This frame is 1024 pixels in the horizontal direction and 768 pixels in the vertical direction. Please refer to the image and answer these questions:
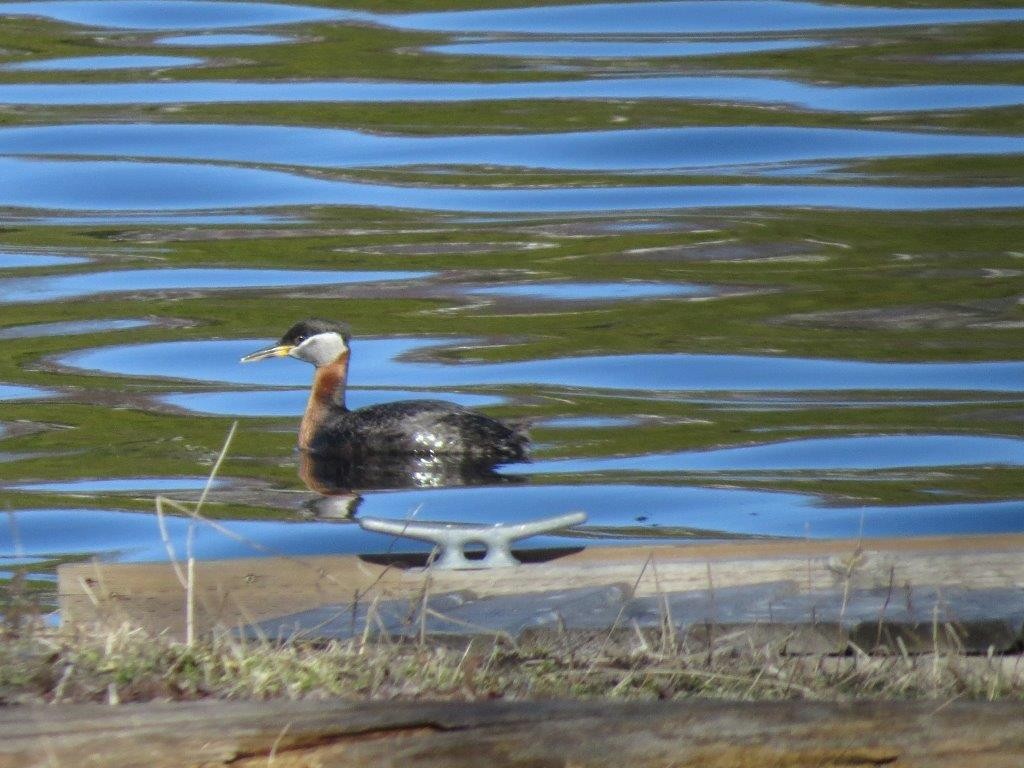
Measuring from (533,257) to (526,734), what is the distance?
37.3ft

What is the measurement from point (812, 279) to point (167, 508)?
6022 mm

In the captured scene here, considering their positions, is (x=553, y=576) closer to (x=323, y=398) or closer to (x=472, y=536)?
(x=472, y=536)

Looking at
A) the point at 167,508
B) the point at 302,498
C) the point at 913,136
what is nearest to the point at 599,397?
the point at 302,498

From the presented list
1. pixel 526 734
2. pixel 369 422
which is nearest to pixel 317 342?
pixel 369 422

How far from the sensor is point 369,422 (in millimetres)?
11508

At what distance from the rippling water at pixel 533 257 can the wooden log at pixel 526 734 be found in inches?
72.4

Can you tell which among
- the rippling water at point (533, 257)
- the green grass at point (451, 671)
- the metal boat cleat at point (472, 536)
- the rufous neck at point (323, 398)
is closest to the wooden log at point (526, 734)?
the green grass at point (451, 671)

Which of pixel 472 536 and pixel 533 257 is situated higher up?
pixel 472 536

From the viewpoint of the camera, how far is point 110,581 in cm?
573

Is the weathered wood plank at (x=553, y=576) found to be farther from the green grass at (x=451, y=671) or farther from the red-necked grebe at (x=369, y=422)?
the red-necked grebe at (x=369, y=422)

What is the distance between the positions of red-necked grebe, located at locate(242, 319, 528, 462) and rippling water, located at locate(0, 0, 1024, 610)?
0.20m

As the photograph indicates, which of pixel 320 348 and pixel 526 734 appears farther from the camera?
pixel 320 348

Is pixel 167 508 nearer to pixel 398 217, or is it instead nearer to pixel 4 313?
pixel 4 313

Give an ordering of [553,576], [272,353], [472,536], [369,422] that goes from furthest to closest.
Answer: [272,353] → [369,422] → [472,536] → [553,576]
